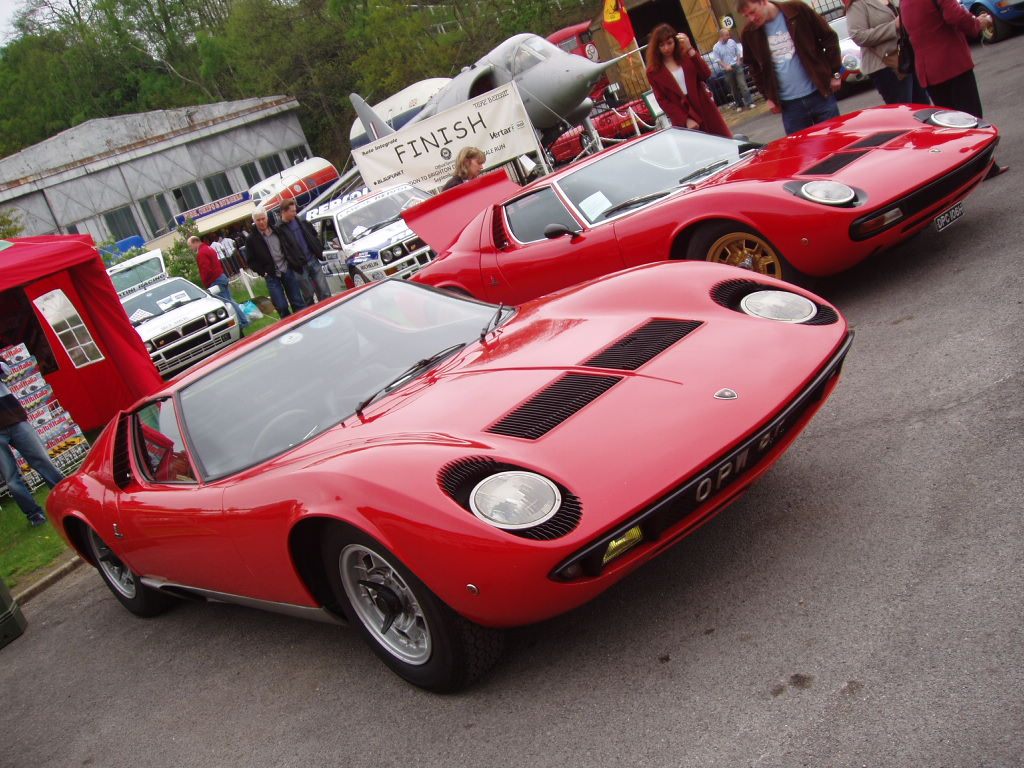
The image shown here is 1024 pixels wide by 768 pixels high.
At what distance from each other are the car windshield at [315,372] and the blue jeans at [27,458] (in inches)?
184

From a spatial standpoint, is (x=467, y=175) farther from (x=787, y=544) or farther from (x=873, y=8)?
(x=787, y=544)

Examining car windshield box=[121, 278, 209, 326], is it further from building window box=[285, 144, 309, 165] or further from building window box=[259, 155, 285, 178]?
building window box=[285, 144, 309, 165]

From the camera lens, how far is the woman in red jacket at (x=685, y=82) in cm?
865

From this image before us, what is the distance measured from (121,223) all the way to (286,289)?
1424 inches

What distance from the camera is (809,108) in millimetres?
7926

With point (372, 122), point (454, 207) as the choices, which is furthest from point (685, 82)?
point (372, 122)

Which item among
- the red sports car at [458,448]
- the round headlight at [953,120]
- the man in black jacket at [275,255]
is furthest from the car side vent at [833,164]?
the man in black jacket at [275,255]

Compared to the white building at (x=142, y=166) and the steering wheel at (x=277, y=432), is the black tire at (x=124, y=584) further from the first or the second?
the white building at (x=142, y=166)

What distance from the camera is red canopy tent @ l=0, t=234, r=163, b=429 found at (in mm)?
11445

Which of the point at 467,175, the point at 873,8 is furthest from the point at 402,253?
the point at 873,8

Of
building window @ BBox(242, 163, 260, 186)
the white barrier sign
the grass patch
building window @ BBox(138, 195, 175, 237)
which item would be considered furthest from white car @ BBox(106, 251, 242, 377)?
building window @ BBox(242, 163, 260, 186)

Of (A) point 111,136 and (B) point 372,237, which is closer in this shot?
(B) point 372,237

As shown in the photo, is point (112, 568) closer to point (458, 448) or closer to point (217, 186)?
point (458, 448)

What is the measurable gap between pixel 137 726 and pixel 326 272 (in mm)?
12598
